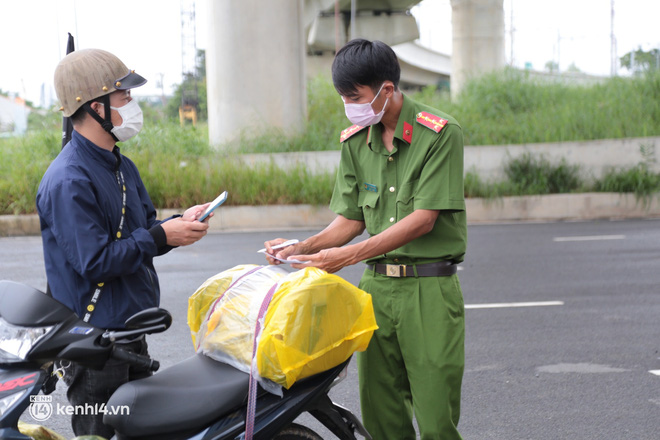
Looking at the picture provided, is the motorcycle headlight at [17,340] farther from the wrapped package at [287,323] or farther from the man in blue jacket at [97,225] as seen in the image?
the wrapped package at [287,323]

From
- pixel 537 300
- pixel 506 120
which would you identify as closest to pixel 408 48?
pixel 506 120

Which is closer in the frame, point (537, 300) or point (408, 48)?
point (537, 300)

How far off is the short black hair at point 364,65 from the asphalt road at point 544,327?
2321 mm

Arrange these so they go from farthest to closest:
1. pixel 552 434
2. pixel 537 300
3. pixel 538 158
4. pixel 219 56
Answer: pixel 219 56 < pixel 538 158 < pixel 537 300 < pixel 552 434

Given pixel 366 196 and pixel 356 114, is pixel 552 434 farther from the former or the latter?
pixel 356 114

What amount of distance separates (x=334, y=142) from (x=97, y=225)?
14063 mm

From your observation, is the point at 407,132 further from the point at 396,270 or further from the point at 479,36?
the point at 479,36

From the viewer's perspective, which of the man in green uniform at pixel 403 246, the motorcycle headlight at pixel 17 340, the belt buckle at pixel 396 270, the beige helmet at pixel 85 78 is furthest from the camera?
the belt buckle at pixel 396 270

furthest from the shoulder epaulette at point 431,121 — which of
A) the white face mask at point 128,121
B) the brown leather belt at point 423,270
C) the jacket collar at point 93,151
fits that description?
the jacket collar at point 93,151

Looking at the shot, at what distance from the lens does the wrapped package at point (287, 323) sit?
7.87 feet

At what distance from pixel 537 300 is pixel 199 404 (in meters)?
5.61

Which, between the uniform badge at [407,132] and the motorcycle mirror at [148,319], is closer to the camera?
the motorcycle mirror at [148,319]

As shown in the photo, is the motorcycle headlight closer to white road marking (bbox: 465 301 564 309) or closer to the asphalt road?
the asphalt road

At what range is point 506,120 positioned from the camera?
1778cm
